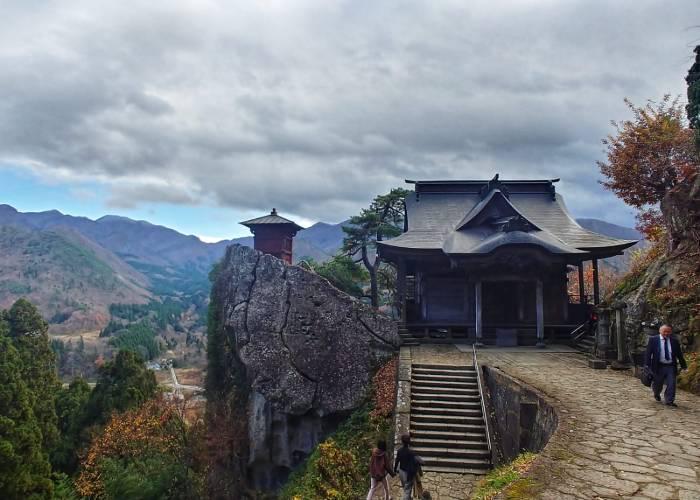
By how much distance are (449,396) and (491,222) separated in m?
11.6

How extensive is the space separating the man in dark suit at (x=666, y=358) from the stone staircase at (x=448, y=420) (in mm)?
4626

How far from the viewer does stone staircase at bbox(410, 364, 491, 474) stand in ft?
37.2

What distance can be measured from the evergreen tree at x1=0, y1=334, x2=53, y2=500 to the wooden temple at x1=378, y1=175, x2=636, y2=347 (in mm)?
17435

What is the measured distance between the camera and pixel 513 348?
18.8 metres

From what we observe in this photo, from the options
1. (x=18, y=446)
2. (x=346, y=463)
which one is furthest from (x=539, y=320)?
(x=18, y=446)

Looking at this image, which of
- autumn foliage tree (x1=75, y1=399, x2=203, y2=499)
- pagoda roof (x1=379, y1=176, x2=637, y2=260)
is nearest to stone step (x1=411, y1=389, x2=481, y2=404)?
pagoda roof (x1=379, y1=176, x2=637, y2=260)

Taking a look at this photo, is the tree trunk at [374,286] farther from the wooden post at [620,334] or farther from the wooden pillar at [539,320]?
the wooden post at [620,334]

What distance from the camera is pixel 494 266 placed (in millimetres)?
19625

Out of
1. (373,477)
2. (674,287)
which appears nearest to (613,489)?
(373,477)

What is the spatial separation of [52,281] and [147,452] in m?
211

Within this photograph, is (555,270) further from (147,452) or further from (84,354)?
(84,354)

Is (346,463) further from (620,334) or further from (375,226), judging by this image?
(375,226)

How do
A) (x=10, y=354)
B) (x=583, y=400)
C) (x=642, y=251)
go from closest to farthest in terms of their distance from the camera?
(x=583, y=400) < (x=10, y=354) < (x=642, y=251)

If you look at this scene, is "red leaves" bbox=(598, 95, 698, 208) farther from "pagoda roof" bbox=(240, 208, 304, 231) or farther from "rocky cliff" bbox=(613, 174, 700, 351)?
"pagoda roof" bbox=(240, 208, 304, 231)
